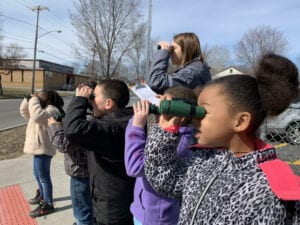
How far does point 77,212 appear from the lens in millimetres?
3426

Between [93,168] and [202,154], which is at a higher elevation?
[202,154]

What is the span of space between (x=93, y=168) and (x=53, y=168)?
14.0ft

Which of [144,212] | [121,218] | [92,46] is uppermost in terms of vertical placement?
[92,46]

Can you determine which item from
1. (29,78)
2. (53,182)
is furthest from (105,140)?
(29,78)

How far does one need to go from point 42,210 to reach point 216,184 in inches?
144

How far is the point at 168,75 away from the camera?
8.23 ft

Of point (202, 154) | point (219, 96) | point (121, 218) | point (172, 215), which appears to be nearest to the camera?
point (219, 96)

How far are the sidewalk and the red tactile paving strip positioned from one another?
9 centimetres

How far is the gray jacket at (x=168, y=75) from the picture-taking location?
2494mm

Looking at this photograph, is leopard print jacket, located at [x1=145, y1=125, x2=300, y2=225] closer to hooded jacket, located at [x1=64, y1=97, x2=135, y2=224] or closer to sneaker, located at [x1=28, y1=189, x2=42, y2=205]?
hooded jacket, located at [x1=64, y1=97, x2=135, y2=224]

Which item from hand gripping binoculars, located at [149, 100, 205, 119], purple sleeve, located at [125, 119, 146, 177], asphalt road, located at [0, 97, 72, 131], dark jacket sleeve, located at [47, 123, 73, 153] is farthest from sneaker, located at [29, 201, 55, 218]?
asphalt road, located at [0, 97, 72, 131]

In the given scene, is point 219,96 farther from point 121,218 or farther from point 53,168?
point 53,168

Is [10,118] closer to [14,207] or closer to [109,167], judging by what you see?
[14,207]

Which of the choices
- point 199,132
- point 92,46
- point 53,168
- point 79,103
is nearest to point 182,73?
point 79,103
